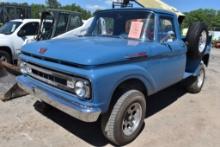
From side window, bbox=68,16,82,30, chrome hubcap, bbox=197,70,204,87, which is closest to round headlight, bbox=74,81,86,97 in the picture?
chrome hubcap, bbox=197,70,204,87

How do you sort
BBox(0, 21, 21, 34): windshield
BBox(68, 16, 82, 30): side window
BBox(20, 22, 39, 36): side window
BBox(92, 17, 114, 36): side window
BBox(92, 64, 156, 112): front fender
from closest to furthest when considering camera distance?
BBox(92, 64, 156, 112): front fender, BBox(92, 17, 114, 36): side window, BBox(0, 21, 21, 34): windshield, BBox(20, 22, 39, 36): side window, BBox(68, 16, 82, 30): side window

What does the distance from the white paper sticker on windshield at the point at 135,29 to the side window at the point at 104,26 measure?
1.67ft

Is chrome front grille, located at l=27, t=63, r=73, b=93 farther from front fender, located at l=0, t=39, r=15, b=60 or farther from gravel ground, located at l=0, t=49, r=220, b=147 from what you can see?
front fender, located at l=0, t=39, r=15, b=60

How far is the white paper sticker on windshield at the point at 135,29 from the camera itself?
15.8ft

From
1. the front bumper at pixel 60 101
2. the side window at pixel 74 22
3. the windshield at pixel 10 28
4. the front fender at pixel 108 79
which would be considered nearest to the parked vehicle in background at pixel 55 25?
the side window at pixel 74 22

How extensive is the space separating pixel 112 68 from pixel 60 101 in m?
0.89

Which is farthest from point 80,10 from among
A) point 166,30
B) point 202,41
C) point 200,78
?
point 166,30

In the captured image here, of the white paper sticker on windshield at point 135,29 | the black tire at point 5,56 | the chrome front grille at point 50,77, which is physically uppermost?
the white paper sticker on windshield at point 135,29

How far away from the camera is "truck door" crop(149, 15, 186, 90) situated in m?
4.74

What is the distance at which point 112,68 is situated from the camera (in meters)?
3.72

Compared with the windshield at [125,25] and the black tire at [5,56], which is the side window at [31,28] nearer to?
the black tire at [5,56]

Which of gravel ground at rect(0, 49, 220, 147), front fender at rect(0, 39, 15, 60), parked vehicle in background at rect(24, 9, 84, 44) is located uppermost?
parked vehicle in background at rect(24, 9, 84, 44)

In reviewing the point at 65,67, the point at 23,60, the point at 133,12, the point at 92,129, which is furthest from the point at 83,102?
the point at 133,12

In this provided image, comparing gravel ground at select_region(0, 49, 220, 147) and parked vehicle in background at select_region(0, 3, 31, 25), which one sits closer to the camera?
gravel ground at select_region(0, 49, 220, 147)
